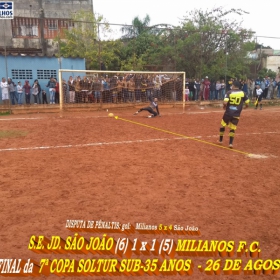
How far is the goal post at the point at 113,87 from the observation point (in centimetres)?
1852

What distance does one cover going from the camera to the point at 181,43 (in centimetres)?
2298

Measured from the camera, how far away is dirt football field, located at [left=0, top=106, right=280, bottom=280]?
390cm

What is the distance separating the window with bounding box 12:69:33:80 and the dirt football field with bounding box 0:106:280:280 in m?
9.69

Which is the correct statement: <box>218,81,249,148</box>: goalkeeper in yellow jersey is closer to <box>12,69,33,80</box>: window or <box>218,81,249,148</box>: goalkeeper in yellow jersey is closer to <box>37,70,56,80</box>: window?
<box>37,70,56,80</box>: window

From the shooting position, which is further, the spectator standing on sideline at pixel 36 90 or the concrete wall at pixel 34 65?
the concrete wall at pixel 34 65

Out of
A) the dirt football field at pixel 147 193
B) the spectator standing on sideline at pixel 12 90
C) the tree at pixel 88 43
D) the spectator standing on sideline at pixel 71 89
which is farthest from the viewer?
the tree at pixel 88 43

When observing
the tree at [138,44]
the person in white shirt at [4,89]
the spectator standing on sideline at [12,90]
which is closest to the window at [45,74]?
the spectator standing on sideline at [12,90]

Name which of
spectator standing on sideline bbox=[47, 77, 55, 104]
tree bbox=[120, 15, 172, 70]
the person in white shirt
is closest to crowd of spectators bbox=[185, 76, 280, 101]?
tree bbox=[120, 15, 172, 70]

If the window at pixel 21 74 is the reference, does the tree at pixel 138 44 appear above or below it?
above

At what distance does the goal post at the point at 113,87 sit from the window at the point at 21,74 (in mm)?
2179

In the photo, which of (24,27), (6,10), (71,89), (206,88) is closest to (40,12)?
(24,27)

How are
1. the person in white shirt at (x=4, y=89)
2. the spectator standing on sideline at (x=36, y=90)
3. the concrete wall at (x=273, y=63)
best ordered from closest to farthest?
1. the person in white shirt at (x=4, y=89)
2. the spectator standing on sideline at (x=36, y=90)
3. the concrete wall at (x=273, y=63)

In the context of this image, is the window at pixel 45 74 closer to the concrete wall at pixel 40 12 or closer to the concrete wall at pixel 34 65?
the concrete wall at pixel 34 65

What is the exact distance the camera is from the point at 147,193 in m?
5.72
